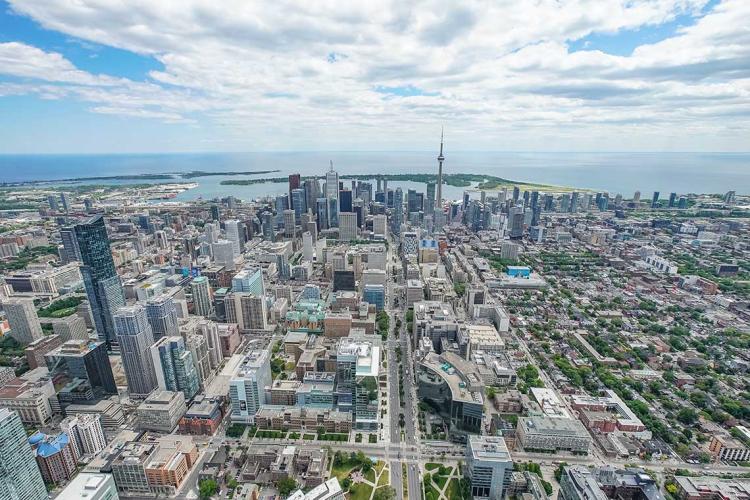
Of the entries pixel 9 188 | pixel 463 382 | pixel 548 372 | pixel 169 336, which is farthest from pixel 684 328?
pixel 9 188

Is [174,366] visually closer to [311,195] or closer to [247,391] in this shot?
[247,391]

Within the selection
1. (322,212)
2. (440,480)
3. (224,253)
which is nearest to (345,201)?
(322,212)

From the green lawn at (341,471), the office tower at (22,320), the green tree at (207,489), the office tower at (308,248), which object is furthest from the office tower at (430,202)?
the green tree at (207,489)

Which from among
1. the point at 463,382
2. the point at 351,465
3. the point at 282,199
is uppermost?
the point at 282,199

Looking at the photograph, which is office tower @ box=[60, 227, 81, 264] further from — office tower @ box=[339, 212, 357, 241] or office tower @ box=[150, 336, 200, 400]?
office tower @ box=[339, 212, 357, 241]

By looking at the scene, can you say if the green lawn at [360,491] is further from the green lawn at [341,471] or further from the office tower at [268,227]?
the office tower at [268,227]

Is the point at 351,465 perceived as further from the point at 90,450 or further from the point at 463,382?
the point at 90,450
